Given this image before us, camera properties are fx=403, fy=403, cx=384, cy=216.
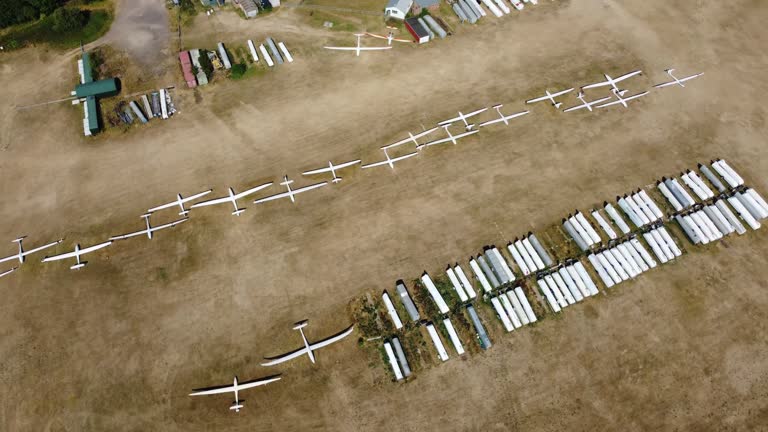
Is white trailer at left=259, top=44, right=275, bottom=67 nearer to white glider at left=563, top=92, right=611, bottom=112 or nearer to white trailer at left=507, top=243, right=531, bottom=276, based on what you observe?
white trailer at left=507, top=243, right=531, bottom=276

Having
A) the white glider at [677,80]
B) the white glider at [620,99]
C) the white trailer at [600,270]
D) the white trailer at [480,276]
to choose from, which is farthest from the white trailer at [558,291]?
the white glider at [677,80]

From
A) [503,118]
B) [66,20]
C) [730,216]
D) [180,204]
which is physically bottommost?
[730,216]

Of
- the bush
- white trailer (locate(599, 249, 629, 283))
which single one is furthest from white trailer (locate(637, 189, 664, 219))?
the bush

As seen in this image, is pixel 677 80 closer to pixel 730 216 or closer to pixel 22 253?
pixel 730 216

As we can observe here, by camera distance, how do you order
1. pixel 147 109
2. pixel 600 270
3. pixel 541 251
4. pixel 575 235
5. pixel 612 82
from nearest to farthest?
pixel 600 270, pixel 541 251, pixel 575 235, pixel 147 109, pixel 612 82

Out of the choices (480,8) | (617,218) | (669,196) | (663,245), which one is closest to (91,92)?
(480,8)

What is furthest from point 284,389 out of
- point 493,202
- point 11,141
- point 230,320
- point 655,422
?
point 11,141

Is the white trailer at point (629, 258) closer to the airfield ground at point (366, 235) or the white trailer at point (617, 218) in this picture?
the airfield ground at point (366, 235)
